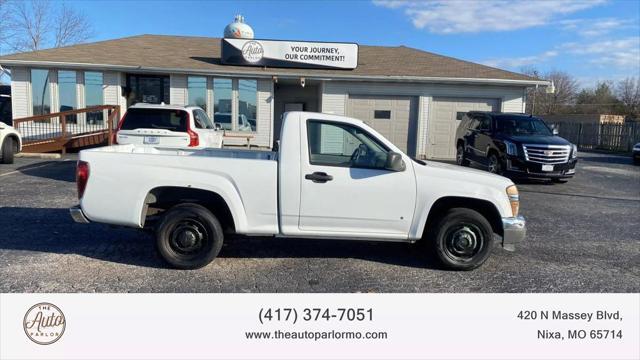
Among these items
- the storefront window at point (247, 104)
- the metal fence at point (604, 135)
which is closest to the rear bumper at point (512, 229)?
the storefront window at point (247, 104)

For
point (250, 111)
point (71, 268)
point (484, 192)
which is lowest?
point (71, 268)

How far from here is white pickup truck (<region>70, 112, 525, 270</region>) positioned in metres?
4.36

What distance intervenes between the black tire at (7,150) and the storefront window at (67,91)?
13.6 ft

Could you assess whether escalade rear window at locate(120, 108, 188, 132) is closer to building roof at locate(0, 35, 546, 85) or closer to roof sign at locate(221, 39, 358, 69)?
building roof at locate(0, 35, 546, 85)

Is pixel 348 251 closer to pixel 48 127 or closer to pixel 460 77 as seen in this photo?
pixel 460 77

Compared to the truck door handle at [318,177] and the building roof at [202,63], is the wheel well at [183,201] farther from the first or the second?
the building roof at [202,63]

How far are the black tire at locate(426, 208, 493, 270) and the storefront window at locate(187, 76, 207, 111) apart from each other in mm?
13139

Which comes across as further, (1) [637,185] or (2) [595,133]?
(2) [595,133]

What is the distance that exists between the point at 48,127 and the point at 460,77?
15.5 meters

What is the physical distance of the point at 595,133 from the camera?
93.5 ft

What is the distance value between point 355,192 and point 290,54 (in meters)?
12.8

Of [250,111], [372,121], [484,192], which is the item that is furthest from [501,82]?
[484,192]

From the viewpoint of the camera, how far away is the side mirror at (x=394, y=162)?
14.4 feet

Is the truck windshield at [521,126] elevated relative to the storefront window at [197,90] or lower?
lower
